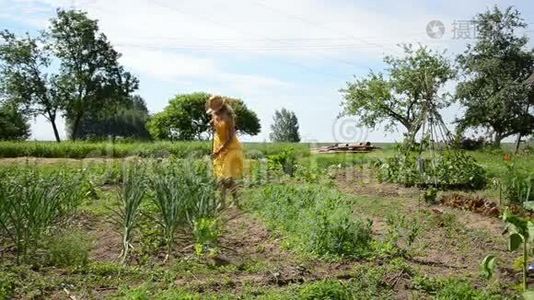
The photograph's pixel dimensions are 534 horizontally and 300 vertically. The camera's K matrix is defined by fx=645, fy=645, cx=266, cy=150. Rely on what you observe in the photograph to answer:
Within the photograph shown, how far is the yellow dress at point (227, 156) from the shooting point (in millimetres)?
9477

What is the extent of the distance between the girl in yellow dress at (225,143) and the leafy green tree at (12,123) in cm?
2872

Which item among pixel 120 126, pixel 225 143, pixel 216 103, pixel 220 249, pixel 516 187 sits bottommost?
pixel 220 249

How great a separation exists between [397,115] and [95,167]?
21028 mm

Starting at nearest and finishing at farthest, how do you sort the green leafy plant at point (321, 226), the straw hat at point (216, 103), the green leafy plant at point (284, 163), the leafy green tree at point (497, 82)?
the green leafy plant at point (321, 226) < the straw hat at point (216, 103) < the green leafy plant at point (284, 163) < the leafy green tree at point (497, 82)

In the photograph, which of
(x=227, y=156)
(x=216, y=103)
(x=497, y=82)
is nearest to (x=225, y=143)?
(x=227, y=156)

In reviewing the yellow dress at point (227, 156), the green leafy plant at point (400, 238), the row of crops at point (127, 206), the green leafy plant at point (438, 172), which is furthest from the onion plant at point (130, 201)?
the green leafy plant at point (438, 172)

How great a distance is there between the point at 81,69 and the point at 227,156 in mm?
30938

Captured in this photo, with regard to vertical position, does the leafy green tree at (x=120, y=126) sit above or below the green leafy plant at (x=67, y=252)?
above

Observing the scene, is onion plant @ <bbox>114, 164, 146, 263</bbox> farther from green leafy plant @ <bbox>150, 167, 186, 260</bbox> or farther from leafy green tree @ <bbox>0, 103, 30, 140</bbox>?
leafy green tree @ <bbox>0, 103, 30, 140</bbox>

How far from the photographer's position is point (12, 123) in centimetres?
3697

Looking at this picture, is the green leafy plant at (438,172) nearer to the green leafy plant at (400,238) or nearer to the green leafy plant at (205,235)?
the green leafy plant at (400,238)

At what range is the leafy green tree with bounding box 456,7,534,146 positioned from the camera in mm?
27562

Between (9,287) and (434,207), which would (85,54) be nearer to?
(434,207)

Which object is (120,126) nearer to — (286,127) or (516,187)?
(286,127)
